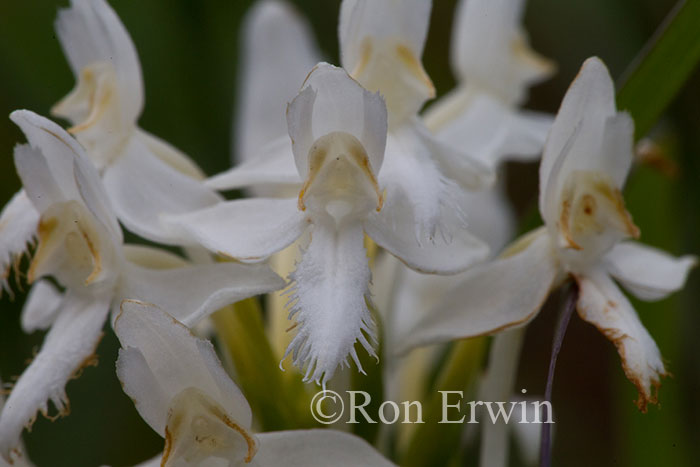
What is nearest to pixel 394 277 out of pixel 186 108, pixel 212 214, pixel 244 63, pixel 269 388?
pixel 269 388

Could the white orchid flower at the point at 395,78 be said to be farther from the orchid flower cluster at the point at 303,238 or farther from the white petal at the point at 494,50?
the white petal at the point at 494,50

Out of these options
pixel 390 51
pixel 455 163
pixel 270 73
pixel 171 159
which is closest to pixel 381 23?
pixel 390 51

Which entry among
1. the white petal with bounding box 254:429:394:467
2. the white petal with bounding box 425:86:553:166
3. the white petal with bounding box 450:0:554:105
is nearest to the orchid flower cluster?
the white petal with bounding box 254:429:394:467

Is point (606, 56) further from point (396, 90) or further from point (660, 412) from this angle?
point (396, 90)

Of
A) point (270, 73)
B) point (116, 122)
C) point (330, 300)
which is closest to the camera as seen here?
point (330, 300)

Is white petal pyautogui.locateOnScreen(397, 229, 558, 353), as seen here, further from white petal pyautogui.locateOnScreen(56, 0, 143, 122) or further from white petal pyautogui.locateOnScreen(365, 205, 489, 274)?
white petal pyautogui.locateOnScreen(56, 0, 143, 122)

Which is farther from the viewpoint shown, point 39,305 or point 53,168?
point 39,305

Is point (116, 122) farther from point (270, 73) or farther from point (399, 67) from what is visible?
point (270, 73)
